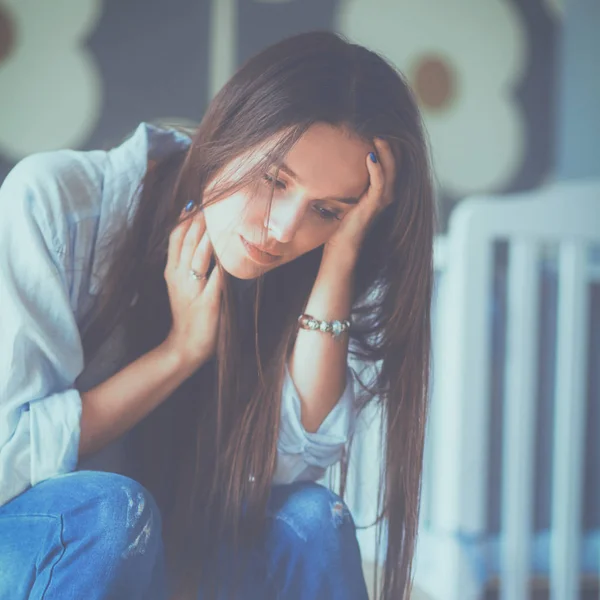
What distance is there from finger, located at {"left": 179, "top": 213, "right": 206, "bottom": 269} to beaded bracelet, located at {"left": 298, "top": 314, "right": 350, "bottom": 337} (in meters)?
0.13

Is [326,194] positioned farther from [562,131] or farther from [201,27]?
[562,131]

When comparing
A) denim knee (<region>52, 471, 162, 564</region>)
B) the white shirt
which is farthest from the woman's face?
denim knee (<region>52, 471, 162, 564</region>)

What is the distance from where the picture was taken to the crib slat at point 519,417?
902mm

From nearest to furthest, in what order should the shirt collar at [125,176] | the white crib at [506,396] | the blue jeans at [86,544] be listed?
the blue jeans at [86,544] → the shirt collar at [125,176] → the white crib at [506,396]

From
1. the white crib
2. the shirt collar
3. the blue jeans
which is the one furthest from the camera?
the white crib

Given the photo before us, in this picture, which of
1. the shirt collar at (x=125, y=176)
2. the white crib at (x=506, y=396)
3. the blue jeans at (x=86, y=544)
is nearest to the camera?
the blue jeans at (x=86, y=544)

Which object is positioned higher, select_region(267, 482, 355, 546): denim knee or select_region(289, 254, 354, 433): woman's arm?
select_region(289, 254, 354, 433): woman's arm

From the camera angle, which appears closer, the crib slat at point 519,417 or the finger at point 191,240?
the finger at point 191,240

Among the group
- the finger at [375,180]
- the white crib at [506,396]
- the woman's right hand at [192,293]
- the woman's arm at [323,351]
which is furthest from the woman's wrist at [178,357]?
the white crib at [506,396]

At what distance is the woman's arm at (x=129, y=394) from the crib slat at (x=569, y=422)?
51 centimetres

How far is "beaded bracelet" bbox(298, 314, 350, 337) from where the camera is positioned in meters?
0.73

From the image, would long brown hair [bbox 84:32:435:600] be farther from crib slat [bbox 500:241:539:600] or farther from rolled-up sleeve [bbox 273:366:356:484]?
crib slat [bbox 500:241:539:600]

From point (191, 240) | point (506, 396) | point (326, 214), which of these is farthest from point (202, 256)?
point (506, 396)

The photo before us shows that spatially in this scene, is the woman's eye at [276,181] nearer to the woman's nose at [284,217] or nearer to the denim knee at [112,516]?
the woman's nose at [284,217]
